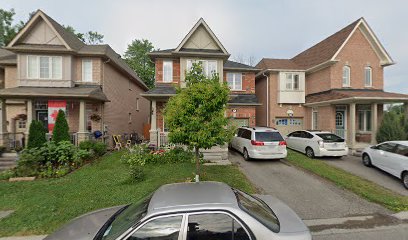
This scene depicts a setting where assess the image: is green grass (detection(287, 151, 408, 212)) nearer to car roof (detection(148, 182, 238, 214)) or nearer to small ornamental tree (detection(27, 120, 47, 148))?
car roof (detection(148, 182, 238, 214))

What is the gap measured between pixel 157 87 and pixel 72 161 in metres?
7.21

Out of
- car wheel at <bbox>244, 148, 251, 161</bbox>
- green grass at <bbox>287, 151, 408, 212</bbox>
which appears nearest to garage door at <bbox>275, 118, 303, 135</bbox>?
car wheel at <bbox>244, 148, 251, 161</bbox>

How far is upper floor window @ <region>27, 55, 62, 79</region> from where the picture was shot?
13.7 metres

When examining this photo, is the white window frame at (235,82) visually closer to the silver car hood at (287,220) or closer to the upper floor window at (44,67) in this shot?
the upper floor window at (44,67)

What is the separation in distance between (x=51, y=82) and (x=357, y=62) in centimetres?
2270

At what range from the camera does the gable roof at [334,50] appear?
53.4ft

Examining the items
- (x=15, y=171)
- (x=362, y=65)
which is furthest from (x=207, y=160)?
(x=362, y=65)

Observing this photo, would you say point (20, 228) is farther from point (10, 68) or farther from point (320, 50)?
point (320, 50)

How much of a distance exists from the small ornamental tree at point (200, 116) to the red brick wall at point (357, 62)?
13.8m

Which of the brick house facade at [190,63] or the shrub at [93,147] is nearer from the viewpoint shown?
the shrub at [93,147]

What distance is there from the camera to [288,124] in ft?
59.2

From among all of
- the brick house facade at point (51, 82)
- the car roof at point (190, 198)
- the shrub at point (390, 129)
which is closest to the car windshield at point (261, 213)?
the car roof at point (190, 198)

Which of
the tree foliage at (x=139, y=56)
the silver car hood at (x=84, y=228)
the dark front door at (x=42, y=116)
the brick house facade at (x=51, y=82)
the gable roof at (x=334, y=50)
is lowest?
the silver car hood at (x=84, y=228)

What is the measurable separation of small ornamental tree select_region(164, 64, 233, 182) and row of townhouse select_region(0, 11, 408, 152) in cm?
700
